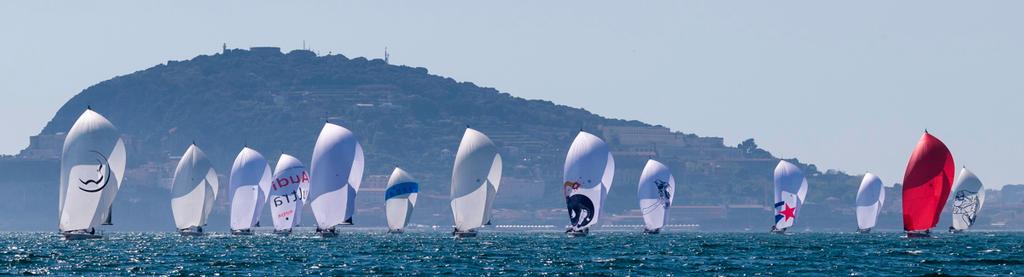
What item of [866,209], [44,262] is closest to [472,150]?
[44,262]

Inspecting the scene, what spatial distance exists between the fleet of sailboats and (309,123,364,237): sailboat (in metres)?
0.06

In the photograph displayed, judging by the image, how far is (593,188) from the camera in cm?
12175

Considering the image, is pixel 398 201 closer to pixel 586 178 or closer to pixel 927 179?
pixel 586 178

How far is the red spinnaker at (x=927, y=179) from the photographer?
112m

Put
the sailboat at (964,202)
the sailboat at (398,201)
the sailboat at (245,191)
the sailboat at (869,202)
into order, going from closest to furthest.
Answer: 1. the sailboat at (245,191)
2. the sailboat at (398,201)
3. the sailboat at (964,202)
4. the sailboat at (869,202)

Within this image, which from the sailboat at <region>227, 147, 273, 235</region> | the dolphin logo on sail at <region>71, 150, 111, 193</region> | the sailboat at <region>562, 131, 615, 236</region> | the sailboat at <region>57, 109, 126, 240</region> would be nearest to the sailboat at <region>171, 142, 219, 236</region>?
the sailboat at <region>227, 147, 273, 235</region>

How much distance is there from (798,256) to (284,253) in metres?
22.2

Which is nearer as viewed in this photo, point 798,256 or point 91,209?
point 798,256

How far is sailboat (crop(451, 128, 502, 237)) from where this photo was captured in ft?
388

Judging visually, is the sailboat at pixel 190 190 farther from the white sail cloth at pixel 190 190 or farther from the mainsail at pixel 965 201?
the mainsail at pixel 965 201

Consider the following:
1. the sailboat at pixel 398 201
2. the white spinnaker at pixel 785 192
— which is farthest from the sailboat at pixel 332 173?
the white spinnaker at pixel 785 192

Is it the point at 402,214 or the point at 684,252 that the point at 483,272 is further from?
the point at 402,214

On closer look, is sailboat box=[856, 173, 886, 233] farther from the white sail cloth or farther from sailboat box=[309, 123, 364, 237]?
the white sail cloth

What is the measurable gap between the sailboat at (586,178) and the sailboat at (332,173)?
1264 cm
